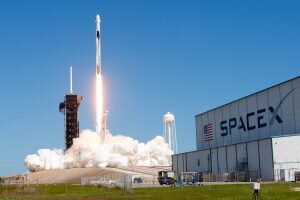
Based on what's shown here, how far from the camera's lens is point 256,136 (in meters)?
94.0

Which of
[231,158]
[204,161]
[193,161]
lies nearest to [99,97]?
[193,161]

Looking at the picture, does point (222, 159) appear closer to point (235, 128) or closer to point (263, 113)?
point (235, 128)

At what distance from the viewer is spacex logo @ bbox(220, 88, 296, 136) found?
8831cm

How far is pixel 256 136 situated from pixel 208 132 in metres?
21.7

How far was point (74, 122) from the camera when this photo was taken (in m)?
144

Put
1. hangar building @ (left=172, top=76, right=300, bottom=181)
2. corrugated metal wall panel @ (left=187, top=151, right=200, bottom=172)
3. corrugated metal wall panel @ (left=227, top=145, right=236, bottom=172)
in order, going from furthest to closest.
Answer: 1. corrugated metal wall panel @ (left=187, top=151, right=200, bottom=172)
2. corrugated metal wall panel @ (left=227, top=145, right=236, bottom=172)
3. hangar building @ (left=172, top=76, right=300, bottom=181)

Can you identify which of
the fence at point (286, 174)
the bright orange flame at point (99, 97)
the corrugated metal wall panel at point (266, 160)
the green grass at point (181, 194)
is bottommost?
the green grass at point (181, 194)

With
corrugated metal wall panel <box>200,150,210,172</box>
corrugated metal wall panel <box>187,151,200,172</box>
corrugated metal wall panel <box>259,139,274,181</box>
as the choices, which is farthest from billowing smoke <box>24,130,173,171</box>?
corrugated metal wall panel <box>259,139,274,181</box>

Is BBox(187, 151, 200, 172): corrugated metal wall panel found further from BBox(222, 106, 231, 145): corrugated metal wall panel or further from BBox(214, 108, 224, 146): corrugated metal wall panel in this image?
BBox(222, 106, 231, 145): corrugated metal wall panel

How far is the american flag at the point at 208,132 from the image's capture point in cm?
11312

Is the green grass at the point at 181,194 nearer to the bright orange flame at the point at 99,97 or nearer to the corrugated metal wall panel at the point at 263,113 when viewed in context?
the corrugated metal wall panel at the point at 263,113

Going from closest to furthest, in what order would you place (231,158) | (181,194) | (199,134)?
(181,194) < (231,158) < (199,134)

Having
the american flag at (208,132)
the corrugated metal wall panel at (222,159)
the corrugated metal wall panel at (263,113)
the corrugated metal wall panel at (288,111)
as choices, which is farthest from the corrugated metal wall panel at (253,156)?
the american flag at (208,132)

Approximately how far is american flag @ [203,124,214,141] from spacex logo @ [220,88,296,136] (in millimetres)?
4794
